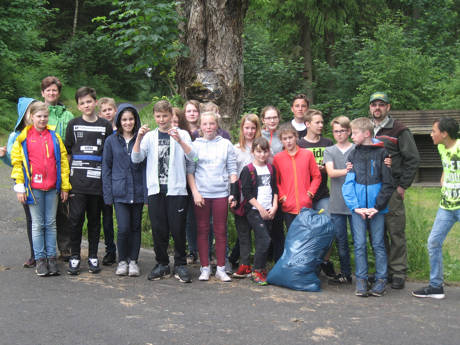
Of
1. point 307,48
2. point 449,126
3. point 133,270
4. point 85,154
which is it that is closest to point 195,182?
point 133,270

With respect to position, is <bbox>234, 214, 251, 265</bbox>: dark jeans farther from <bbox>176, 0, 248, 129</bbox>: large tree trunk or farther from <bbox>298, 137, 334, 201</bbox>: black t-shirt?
<bbox>176, 0, 248, 129</bbox>: large tree trunk

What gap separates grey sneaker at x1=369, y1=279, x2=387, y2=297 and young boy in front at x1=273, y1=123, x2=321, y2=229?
3.58 ft

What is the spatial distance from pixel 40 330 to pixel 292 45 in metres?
19.6

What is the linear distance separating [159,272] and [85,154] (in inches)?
62.2

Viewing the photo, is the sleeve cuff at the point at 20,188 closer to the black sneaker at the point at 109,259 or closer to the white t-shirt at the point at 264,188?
the black sneaker at the point at 109,259

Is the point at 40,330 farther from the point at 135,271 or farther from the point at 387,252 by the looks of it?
the point at 387,252

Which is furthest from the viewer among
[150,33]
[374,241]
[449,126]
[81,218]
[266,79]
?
[266,79]

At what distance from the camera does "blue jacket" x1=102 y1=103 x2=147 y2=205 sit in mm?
5992

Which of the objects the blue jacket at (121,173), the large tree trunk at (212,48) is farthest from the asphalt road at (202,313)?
the large tree trunk at (212,48)

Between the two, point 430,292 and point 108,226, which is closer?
point 430,292

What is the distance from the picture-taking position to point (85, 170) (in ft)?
20.1

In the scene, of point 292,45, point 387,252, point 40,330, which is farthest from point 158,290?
point 292,45

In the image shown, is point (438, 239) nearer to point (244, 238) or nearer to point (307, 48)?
point (244, 238)

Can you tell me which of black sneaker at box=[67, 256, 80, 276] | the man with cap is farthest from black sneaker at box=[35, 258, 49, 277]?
the man with cap
